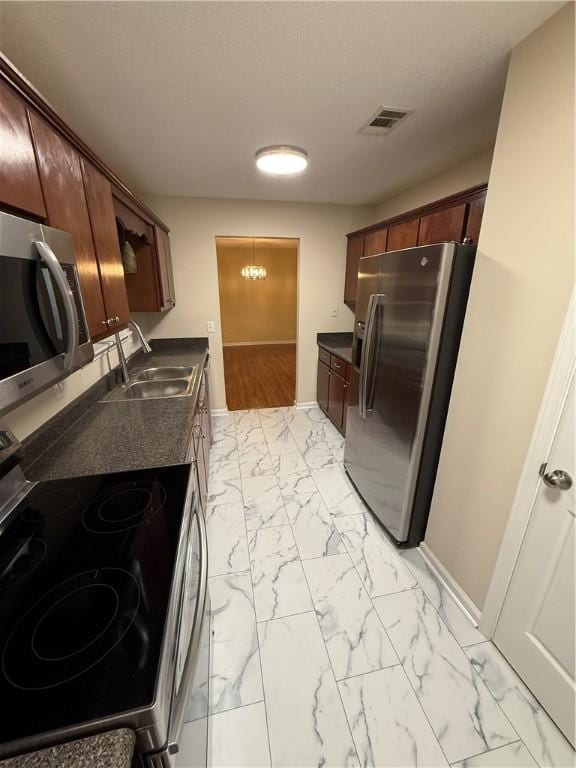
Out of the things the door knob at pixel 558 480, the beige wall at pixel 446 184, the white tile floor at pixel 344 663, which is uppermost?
the beige wall at pixel 446 184

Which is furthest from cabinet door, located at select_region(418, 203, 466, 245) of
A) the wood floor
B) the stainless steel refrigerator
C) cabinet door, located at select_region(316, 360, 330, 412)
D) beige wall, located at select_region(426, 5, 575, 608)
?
the wood floor

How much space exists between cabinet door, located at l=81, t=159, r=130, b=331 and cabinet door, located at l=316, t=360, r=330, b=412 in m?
2.40

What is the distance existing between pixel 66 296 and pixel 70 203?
63cm

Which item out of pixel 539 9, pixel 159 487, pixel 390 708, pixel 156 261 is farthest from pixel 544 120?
pixel 156 261

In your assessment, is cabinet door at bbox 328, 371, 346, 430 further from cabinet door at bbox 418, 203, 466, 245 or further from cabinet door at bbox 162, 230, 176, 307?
cabinet door at bbox 162, 230, 176, 307

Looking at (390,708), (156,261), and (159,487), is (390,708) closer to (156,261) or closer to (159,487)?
(159,487)

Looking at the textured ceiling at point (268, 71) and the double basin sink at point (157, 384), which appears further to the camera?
the double basin sink at point (157, 384)

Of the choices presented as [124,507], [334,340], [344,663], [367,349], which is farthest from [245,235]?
[344,663]

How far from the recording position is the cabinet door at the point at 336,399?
3.31 m

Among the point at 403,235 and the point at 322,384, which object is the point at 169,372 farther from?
the point at 403,235

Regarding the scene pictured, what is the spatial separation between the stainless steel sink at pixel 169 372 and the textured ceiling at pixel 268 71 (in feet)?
5.06

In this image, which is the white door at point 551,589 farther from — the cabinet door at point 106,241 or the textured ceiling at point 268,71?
the cabinet door at point 106,241

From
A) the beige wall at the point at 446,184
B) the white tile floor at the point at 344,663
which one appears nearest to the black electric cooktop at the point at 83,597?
the white tile floor at the point at 344,663

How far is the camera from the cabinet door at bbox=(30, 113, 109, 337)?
1.08m
